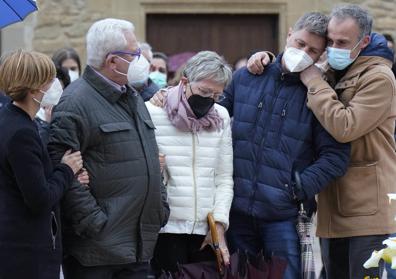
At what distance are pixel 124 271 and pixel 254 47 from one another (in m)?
8.07

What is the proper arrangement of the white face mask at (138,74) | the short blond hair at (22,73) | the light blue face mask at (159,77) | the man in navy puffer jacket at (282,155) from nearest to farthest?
1. the short blond hair at (22,73)
2. the man in navy puffer jacket at (282,155)
3. the white face mask at (138,74)
4. the light blue face mask at (159,77)

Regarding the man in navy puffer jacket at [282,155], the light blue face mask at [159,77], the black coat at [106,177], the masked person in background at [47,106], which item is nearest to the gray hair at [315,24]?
the man in navy puffer jacket at [282,155]

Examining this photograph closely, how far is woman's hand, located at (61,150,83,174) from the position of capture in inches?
172

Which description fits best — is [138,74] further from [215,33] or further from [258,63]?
[215,33]

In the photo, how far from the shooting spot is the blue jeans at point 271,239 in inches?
198

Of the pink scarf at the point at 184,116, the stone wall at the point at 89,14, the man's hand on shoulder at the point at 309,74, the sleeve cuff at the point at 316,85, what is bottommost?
the stone wall at the point at 89,14

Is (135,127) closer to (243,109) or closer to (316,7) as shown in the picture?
(243,109)

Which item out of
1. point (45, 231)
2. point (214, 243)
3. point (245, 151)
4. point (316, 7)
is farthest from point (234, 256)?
point (316, 7)

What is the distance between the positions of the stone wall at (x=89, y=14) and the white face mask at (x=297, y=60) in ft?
22.5

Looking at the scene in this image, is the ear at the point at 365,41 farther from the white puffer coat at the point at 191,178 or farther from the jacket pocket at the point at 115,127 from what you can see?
the jacket pocket at the point at 115,127

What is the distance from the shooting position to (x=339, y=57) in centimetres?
500

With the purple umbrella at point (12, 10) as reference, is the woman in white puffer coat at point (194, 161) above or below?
below

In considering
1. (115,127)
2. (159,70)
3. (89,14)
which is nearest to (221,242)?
(115,127)

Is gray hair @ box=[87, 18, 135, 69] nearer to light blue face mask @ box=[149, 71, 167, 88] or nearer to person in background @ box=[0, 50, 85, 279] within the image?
person in background @ box=[0, 50, 85, 279]
